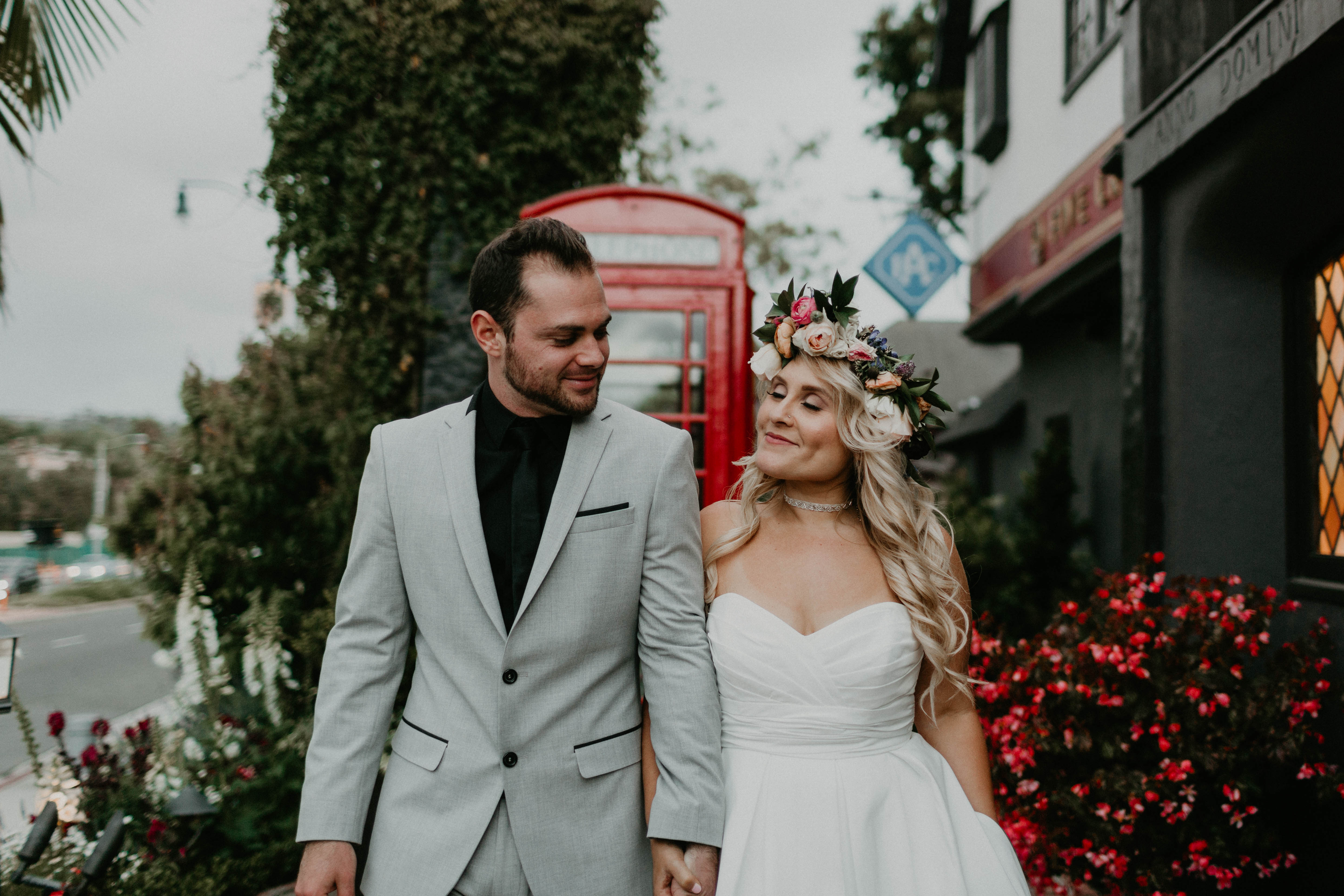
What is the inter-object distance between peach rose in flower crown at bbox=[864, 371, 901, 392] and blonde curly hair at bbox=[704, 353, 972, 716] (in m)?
0.03

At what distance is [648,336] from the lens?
5793 millimetres

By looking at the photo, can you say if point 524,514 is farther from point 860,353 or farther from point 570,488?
point 860,353

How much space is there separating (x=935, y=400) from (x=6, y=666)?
2.87 m

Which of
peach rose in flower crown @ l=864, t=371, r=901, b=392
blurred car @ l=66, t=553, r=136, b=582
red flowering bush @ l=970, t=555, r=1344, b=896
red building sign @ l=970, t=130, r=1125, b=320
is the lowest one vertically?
blurred car @ l=66, t=553, r=136, b=582

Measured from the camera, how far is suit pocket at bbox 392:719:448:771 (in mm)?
1979

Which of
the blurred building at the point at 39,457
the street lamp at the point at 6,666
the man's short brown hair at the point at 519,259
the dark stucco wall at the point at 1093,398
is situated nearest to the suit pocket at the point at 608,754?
the man's short brown hair at the point at 519,259

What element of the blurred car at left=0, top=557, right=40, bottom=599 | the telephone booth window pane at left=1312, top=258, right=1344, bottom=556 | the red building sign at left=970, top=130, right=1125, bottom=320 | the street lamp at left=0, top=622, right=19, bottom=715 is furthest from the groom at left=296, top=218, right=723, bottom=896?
the blurred car at left=0, top=557, right=40, bottom=599

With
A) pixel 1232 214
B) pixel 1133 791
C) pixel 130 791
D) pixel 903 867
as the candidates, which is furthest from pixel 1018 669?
pixel 130 791

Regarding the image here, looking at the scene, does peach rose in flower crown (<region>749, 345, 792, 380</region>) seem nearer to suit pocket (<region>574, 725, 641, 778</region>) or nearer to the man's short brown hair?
the man's short brown hair

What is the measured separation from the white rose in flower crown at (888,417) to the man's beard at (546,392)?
2.54 feet

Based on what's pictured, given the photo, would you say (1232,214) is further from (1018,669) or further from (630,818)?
(630,818)

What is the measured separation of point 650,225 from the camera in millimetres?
5871

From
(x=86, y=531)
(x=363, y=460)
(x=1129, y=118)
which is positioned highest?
(x=1129, y=118)

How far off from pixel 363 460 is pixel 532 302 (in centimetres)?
386
